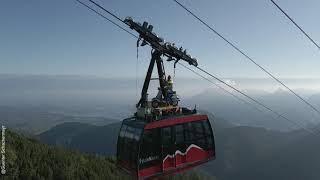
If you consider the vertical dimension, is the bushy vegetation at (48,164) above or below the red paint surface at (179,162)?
below

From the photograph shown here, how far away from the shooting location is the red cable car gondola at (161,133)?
17969mm

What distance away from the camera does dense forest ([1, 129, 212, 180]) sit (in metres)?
26.8

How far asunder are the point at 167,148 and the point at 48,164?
15.1 m

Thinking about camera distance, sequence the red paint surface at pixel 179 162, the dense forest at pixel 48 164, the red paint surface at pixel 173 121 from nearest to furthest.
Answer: the red paint surface at pixel 173 121, the red paint surface at pixel 179 162, the dense forest at pixel 48 164

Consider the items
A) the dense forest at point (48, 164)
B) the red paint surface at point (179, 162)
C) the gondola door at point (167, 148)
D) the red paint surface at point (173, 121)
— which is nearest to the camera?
the red paint surface at point (173, 121)

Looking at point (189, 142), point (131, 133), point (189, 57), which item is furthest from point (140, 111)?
point (189, 57)

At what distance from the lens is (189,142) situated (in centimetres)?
1988

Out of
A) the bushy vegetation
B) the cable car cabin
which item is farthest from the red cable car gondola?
the bushy vegetation

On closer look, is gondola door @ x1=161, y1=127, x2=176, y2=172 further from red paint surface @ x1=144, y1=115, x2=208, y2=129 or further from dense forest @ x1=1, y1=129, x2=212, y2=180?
dense forest @ x1=1, y1=129, x2=212, y2=180

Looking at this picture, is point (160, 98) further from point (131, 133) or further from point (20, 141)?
point (20, 141)

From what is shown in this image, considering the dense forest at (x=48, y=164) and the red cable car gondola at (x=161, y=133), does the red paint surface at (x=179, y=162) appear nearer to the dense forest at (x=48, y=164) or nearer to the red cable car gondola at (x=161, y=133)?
the red cable car gondola at (x=161, y=133)

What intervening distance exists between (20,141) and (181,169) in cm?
1885

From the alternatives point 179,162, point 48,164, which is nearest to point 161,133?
point 179,162

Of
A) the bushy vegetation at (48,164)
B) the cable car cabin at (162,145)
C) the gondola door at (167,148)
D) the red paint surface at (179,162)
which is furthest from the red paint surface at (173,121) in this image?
the bushy vegetation at (48,164)
